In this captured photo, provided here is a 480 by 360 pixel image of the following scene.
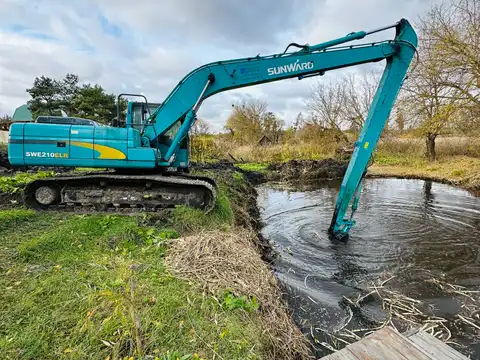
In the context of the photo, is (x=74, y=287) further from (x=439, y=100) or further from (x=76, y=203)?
(x=439, y=100)

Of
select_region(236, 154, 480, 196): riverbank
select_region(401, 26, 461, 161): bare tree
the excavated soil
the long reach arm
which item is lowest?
the excavated soil

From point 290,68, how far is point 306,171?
10.7 metres

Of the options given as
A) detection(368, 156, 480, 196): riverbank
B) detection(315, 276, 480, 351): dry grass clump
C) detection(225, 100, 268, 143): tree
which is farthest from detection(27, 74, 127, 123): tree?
detection(315, 276, 480, 351): dry grass clump

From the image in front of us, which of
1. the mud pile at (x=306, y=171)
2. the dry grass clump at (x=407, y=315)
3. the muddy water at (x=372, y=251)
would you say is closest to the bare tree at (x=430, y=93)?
the mud pile at (x=306, y=171)

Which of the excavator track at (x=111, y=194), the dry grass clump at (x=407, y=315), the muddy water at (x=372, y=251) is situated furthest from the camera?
the excavator track at (x=111, y=194)

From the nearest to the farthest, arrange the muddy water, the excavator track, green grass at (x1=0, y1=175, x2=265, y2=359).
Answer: green grass at (x1=0, y1=175, x2=265, y2=359) → the muddy water → the excavator track

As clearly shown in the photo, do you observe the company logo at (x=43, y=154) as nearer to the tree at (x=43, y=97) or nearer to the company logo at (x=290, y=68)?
the company logo at (x=290, y=68)

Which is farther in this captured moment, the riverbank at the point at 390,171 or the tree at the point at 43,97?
the tree at the point at 43,97

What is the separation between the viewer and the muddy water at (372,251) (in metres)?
3.81

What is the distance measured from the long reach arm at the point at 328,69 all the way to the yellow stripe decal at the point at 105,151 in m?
0.95

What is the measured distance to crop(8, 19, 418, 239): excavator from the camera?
207 inches

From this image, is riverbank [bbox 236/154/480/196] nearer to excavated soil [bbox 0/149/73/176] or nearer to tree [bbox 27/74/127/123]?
excavated soil [bbox 0/149/73/176]

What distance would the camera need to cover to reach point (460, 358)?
1875mm

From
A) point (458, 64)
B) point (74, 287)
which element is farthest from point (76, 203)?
point (458, 64)
